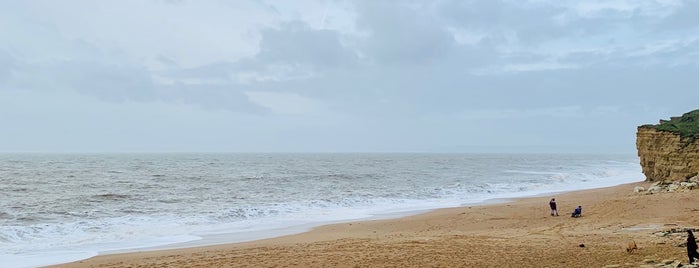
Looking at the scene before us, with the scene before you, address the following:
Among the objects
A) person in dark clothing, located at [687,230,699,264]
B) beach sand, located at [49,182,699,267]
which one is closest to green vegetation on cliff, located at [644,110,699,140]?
beach sand, located at [49,182,699,267]

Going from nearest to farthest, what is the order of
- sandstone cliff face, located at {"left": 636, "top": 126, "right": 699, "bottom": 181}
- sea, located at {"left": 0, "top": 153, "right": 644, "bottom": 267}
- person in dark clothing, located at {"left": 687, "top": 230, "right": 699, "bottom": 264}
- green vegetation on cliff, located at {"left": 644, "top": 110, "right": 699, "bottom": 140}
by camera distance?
person in dark clothing, located at {"left": 687, "top": 230, "right": 699, "bottom": 264} → sea, located at {"left": 0, "top": 153, "right": 644, "bottom": 267} → sandstone cliff face, located at {"left": 636, "top": 126, "right": 699, "bottom": 181} → green vegetation on cliff, located at {"left": 644, "top": 110, "right": 699, "bottom": 140}

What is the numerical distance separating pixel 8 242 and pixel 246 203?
14435 mm

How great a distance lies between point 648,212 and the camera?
20.5 m

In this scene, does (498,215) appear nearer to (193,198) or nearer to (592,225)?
(592,225)

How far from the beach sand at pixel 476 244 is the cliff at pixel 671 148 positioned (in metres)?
13.2

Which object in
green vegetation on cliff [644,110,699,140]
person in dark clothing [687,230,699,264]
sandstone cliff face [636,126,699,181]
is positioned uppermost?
green vegetation on cliff [644,110,699,140]

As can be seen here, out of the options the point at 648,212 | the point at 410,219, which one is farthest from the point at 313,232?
the point at 648,212

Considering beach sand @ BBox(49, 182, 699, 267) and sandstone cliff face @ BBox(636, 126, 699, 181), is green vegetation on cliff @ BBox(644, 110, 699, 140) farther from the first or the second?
beach sand @ BBox(49, 182, 699, 267)

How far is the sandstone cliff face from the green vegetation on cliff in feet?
1.27

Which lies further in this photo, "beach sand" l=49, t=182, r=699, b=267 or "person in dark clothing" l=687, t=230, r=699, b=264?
"beach sand" l=49, t=182, r=699, b=267

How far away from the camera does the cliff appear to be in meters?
34.3

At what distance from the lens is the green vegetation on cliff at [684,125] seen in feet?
116

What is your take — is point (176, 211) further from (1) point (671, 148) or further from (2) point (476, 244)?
(1) point (671, 148)

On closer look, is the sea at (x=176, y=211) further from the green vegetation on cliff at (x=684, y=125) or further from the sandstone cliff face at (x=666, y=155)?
the green vegetation on cliff at (x=684, y=125)
